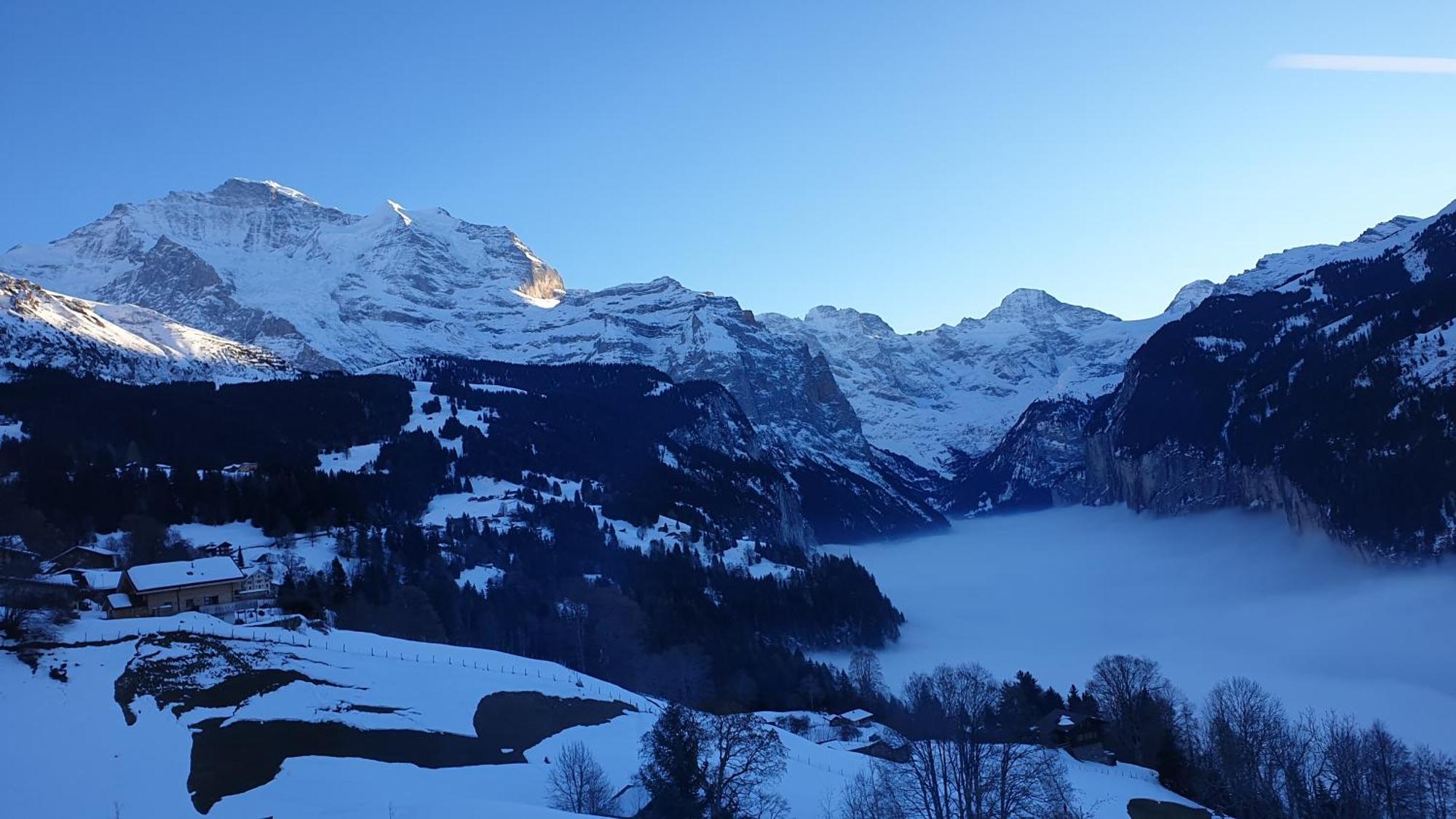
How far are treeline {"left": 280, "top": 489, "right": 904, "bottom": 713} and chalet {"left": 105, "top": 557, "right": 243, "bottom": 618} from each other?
6669 millimetres

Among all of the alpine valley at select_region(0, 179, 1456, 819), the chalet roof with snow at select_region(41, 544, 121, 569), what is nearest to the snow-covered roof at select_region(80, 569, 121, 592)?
the alpine valley at select_region(0, 179, 1456, 819)

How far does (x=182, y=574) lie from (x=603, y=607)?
169 feet

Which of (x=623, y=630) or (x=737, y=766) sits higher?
(x=737, y=766)

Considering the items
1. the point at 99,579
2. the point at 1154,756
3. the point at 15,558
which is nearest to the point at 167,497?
the point at 99,579

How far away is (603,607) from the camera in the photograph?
116 meters

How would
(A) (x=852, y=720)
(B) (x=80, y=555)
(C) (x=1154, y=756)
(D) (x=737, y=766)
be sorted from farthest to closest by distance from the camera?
1. (A) (x=852, y=720)
2. (B) (x=80, y=555)
3. (C) (x=1154, y=756)
4. (D) (x=737, y=766)

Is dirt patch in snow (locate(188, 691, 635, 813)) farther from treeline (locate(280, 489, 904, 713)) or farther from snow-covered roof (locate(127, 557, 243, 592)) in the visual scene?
treeline (locate(280, 489, 904, 713))

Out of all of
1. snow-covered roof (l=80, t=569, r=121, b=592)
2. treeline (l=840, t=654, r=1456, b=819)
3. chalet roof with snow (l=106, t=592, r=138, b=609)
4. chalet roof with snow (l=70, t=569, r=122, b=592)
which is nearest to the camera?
treeline (l=840, t=654, r=1456, b=819)

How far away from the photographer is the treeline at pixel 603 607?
100625mm

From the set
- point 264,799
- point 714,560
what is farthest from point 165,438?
point 264,799

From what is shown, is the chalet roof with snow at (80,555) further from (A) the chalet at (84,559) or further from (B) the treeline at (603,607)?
(B) the treeline at (603,607)

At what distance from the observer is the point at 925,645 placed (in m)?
156

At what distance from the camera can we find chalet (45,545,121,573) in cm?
7969

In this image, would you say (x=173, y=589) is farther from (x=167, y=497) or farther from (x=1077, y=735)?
(x=1077, y=735)
